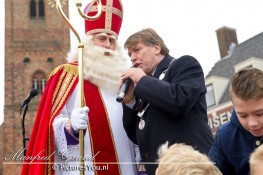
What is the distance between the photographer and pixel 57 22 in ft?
112

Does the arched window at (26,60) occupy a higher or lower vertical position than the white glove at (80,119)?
higher

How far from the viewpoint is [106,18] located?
470cm

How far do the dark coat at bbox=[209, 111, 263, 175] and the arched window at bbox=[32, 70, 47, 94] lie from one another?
29.2 meters

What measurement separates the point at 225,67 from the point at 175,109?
2245 centimetres

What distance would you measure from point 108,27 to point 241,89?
220cm

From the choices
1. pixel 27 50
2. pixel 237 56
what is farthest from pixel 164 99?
pixel 27 50

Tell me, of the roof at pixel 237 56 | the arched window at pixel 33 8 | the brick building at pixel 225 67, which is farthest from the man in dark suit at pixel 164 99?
the arched window at pixel 33 8

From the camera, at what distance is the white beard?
447 centimetres

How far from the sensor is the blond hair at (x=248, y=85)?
A: 265 cm

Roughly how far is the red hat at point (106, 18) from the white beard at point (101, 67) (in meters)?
0.18

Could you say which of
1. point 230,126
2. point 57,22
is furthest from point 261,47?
point 230,126

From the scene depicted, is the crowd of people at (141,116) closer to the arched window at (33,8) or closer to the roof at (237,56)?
the roof at (237,56)

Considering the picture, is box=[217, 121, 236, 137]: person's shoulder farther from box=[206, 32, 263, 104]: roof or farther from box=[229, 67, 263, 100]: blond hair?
box=[206, 32, 263, 104]: roof

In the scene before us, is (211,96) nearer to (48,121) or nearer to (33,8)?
(33,8)
